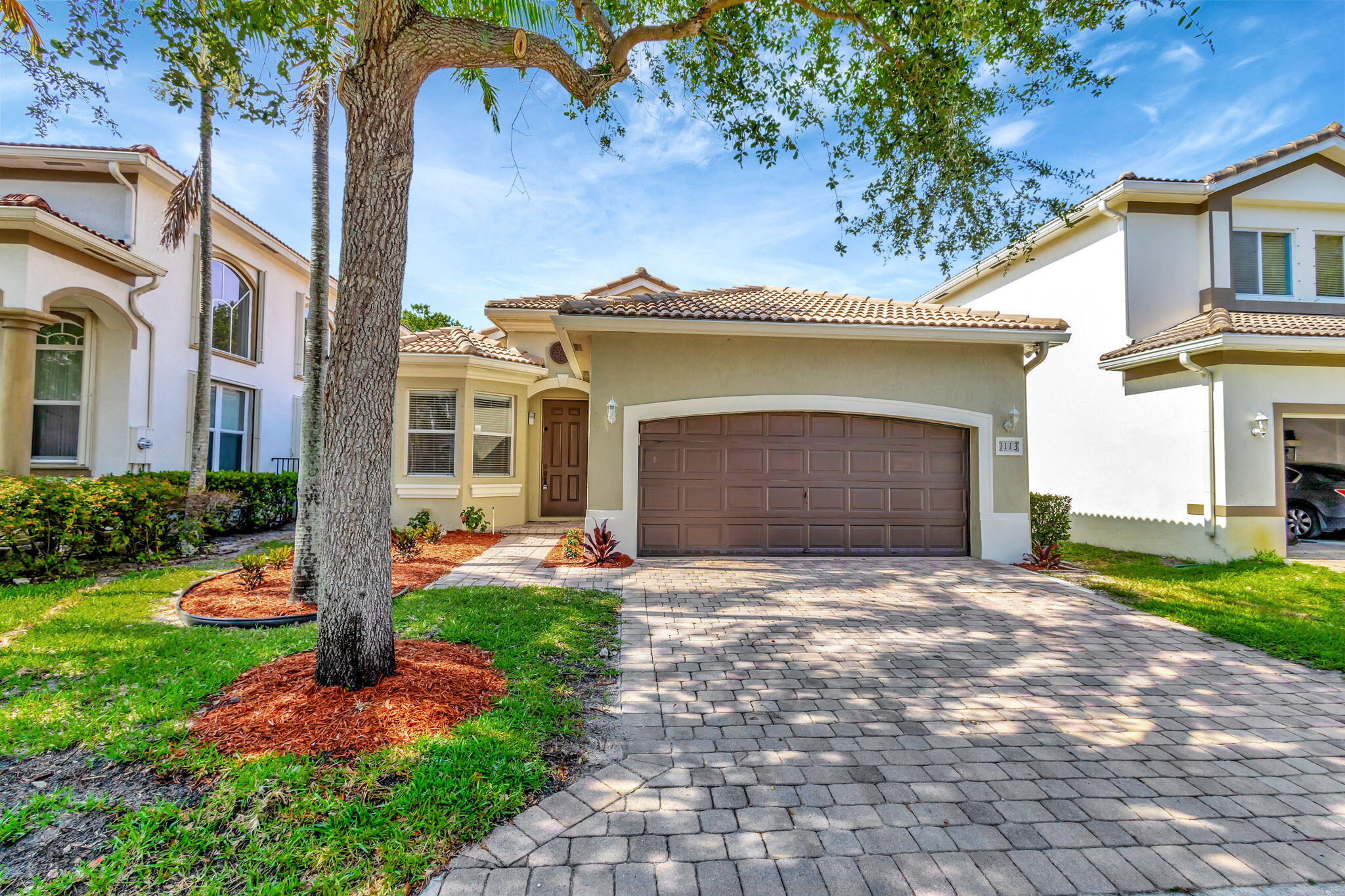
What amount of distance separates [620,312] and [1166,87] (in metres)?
7.27

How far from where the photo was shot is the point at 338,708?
3275 millimetres

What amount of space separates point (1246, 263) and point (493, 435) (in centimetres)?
1471

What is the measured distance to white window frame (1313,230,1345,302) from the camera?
1088cm

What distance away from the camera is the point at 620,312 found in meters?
8.34

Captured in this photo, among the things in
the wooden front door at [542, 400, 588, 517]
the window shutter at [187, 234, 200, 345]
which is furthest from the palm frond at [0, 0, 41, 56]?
the wooden front door at [542, 400, 588, 517]

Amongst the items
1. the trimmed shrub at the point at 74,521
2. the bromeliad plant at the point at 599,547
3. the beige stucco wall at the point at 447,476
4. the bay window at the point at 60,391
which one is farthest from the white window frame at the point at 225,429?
the bromeliad plant at the point at 599,547

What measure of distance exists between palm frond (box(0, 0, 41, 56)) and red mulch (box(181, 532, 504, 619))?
519 centimetres

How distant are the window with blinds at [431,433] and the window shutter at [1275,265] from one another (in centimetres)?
1547

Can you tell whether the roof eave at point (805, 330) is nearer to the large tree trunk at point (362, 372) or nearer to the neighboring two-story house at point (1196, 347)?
the neighboring two-story house at point (1196, 347)

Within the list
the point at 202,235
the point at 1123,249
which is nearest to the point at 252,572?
the point at 202,235

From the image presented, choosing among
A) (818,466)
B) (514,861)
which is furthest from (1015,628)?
(514,861)

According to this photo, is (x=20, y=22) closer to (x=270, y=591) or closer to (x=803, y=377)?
(x=270, y=591)

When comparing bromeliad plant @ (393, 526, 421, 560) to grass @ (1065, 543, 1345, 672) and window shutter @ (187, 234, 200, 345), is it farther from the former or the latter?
grass @ (1065, 543, 1345, 672)

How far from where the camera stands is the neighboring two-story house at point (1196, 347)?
9.09 meters
